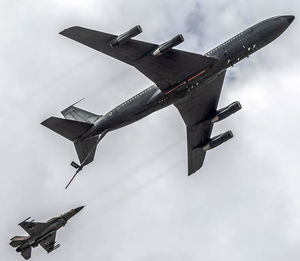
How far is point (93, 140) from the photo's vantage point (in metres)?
73.9

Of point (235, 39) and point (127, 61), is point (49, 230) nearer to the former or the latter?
point (127, 61)

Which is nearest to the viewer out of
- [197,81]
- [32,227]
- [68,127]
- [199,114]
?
[197,81]

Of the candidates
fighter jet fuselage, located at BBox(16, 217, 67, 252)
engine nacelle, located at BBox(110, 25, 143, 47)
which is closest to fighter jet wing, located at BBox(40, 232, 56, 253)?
fighter jet fuselage, located at BBox(16, 217, 67, 252)

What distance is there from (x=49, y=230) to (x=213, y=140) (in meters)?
24.5

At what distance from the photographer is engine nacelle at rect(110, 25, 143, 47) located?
6181 centimetres

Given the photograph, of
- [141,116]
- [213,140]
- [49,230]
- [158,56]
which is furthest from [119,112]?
[49,230]

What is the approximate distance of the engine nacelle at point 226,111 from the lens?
74.4 meters

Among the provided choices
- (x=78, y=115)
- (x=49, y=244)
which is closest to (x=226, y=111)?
(x=78, y=115)

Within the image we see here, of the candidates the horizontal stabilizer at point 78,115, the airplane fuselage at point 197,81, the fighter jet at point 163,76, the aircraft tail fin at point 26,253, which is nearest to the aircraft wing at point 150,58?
the fighter jet at point 163,76

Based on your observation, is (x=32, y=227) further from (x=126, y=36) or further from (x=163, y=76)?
(x=126, y=36)

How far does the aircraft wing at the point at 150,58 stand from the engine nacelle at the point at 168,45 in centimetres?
108

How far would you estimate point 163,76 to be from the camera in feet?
226

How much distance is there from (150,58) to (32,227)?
2916 cm

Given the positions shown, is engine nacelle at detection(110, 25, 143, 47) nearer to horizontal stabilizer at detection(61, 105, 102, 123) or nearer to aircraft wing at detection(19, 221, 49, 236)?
horizontal stabilizer at detection(61, 105, 102, 123)
